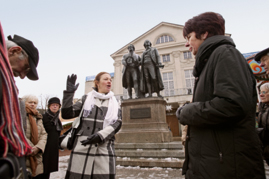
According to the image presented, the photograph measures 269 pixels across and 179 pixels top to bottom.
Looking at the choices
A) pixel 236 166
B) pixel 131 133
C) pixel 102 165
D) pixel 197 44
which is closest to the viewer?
pixel 236 166

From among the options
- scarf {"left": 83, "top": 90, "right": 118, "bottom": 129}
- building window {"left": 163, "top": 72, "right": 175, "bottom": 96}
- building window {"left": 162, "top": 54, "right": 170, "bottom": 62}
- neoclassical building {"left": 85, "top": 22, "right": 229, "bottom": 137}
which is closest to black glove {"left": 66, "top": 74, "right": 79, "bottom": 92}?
scarf {"left": 83, "top": 90, "right": 118, "bottom": 129}

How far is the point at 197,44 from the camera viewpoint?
1563 millimetres

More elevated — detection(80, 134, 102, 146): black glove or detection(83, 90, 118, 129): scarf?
detection(83, 90, 118, 129): scarf

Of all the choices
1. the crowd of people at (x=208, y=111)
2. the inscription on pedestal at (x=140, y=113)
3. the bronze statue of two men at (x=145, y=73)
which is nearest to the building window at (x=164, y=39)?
the bronze statue of two men at (x=145, y=73)

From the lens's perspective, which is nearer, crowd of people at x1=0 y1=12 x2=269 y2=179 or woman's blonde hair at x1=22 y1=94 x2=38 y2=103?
crowd of people at x1=0 y1=12 x2=269 y2=179

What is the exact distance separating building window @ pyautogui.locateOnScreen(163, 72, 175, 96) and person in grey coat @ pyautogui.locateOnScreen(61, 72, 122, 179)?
75.8 ft

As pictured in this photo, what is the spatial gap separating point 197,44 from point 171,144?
3983mm

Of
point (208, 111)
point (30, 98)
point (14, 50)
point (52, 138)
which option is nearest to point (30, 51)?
point (14, 50)

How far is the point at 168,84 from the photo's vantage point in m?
25.2

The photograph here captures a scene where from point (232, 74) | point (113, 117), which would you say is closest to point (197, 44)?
point (232, 74)

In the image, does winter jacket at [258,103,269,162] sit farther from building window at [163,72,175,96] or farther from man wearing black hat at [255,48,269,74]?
building window at [163,72,175,96]

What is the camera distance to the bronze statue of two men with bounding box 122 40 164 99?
6.98 metres

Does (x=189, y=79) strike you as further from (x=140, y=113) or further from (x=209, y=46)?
(x=209, y=46)

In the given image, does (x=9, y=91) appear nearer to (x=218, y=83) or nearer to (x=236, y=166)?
(x=218, y=83)
